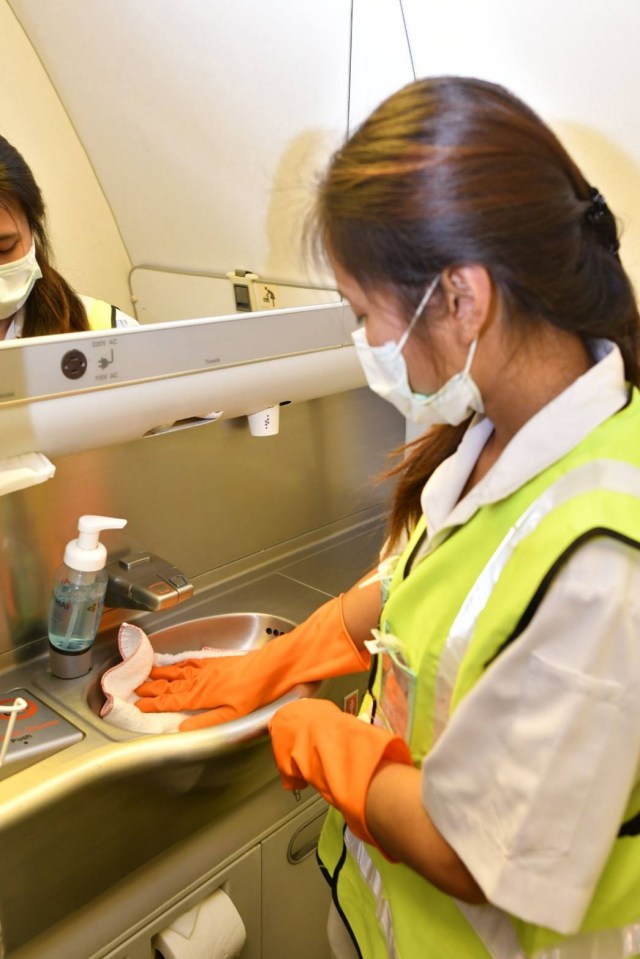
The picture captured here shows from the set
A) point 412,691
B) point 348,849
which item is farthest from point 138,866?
point 412,691

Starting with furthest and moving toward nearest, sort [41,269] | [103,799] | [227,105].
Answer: [227,105]
[41,269]
[103,799]

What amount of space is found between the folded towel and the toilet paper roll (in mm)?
287

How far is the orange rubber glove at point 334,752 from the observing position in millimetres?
814

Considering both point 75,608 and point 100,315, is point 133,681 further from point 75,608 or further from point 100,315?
point 100,315

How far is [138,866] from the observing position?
3.61 ft

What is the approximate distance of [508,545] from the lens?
2.35 ft

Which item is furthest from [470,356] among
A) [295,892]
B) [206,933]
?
[295,892]

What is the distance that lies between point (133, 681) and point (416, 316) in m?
0.84

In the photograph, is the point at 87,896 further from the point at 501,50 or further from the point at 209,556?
the point at 501,50

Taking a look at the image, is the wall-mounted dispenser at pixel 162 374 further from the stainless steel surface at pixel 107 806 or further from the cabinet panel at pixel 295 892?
the cabinet panel at pixel 295 892

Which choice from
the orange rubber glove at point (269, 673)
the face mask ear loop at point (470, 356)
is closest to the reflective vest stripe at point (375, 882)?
the orange rubber glove at point (269, 673)

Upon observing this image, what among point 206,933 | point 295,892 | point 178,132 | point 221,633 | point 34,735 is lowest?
point 295,892

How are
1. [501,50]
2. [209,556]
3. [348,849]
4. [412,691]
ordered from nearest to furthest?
1. [412,691]
2. [348,849]
3. [501,50]
4. [209,556]

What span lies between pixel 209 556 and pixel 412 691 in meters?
0.78
